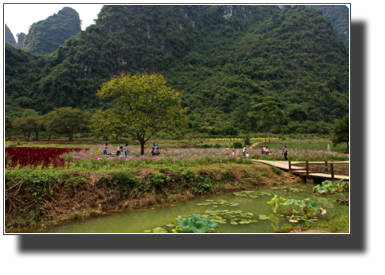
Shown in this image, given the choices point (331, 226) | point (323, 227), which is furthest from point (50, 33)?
point (331, 226)

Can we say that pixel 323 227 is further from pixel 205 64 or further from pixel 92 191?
pixel 205 64

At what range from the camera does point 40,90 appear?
8206 centimetres

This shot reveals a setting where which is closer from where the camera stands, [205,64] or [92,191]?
[92,191]

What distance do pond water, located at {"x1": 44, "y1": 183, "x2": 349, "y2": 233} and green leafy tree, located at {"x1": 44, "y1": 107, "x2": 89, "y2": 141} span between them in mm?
36429

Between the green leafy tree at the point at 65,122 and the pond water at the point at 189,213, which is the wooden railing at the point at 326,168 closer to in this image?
the pond water at the point at 189,213

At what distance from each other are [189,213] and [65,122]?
39299 millimetres

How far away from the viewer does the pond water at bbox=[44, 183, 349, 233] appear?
569cm

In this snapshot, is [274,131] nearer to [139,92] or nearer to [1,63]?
[139,92]

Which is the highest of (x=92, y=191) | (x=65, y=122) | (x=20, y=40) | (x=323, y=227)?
(x=20, y=40)

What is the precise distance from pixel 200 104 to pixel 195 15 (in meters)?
112

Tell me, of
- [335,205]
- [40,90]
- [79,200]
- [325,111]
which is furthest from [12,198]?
[40,90]

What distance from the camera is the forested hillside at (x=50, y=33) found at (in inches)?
5645

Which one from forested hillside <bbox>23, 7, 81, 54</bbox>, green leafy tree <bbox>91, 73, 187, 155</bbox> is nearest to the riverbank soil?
green leafy tree <bbox>91, 73, 187, 155</bbox>

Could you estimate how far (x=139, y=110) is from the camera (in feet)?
48.2
